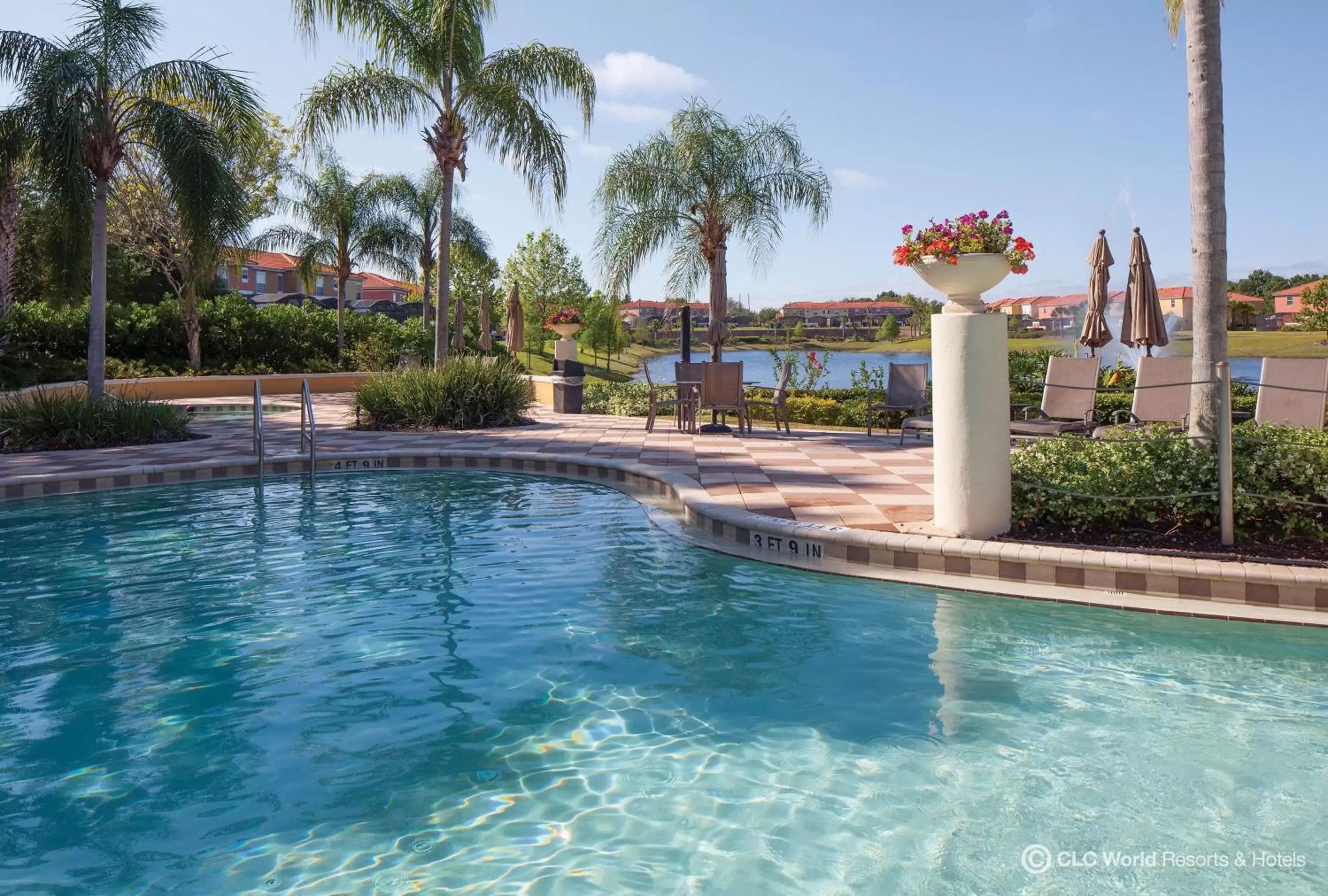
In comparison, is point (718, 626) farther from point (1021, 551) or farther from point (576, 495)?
point (576, 495)

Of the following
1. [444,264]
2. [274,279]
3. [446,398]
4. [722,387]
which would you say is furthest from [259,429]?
[274,279]

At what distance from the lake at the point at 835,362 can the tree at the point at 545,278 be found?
22.1ft

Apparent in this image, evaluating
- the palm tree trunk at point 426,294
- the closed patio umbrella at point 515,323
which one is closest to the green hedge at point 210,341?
the palm tree trunk at point 426,294

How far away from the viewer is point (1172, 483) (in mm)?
5172

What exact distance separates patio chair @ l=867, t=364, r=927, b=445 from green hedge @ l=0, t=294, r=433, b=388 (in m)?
15.5

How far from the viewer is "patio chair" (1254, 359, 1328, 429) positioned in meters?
7.07

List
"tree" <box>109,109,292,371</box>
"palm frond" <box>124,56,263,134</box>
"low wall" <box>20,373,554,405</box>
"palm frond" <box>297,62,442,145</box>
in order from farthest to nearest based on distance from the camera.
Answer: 1. "low wall" <box>20,373,554,405</box>
2. "palm frond" <box>297,62,442,145</box>
3. "tree" <box>109,109,292,371</box>
4. "palm frond" <box>124,56,263,134</box>

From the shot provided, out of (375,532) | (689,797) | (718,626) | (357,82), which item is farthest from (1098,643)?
(357,82)

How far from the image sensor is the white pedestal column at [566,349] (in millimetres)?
17188

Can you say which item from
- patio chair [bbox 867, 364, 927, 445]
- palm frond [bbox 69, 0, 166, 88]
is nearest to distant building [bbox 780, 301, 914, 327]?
patio chair [bbox 867, 364, 927, 445]

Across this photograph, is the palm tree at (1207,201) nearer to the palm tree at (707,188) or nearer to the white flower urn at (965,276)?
the white flower urn at (965,276)

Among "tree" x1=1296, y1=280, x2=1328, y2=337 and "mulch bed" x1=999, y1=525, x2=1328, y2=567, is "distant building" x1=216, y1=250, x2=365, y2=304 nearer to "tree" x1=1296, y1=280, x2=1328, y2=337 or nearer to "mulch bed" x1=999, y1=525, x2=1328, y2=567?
"mulch bed" x1=999, y1=525, x2=1328, y2=567

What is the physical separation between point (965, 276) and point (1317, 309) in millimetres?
75221

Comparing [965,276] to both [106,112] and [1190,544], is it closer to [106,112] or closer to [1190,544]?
[1190,544]
